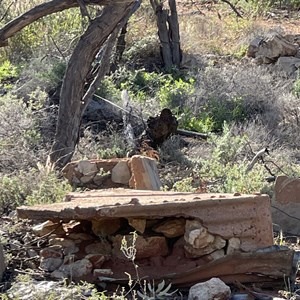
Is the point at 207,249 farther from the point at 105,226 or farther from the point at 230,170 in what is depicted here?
the point at 230,170

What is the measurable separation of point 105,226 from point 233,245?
2.73ft

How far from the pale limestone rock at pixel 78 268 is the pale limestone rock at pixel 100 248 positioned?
0.52ft

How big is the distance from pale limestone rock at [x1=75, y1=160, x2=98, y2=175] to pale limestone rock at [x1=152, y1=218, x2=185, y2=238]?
2379mm

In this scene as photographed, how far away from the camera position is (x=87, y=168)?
7121mm

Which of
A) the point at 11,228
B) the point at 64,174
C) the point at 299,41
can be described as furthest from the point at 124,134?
the point at 299,41

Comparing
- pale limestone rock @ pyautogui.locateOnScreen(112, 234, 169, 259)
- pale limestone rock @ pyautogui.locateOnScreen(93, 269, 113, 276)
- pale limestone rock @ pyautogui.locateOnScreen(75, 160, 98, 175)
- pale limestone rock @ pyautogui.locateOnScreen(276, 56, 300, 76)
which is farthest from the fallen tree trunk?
pale limestone rock @ pyautogui.locateOnScreen(276, 56, 300, 76)

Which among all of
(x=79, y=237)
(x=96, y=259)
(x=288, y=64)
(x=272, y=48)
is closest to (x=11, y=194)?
(x=79, y=237)

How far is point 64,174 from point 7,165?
1.14 meters

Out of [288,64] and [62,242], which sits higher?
[288,64]

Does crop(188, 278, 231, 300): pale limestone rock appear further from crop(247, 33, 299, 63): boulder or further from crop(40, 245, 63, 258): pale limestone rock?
crop(247, 33, 299, 63): boulder

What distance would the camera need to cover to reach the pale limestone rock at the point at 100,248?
15.9ft

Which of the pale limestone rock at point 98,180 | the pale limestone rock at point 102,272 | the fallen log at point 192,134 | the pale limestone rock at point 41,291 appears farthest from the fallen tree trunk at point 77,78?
the pale limestone rock at point 41,291

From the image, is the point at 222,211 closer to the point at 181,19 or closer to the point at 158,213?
the point at 158,213

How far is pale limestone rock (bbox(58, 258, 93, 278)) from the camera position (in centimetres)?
464
